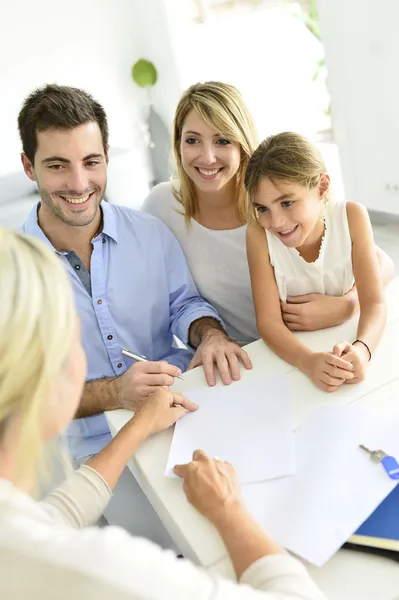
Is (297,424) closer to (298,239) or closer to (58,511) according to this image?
(58,511)

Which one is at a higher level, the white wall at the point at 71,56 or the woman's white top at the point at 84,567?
the white wall at the point at 71,56

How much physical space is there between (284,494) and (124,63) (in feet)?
14.4

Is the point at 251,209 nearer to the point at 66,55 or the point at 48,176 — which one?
the point at 48,176

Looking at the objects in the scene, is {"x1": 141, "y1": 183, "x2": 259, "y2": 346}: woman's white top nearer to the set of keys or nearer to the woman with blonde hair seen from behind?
the woman with blonde hair seen from behind

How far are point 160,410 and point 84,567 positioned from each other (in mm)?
514

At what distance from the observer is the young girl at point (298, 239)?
1348mm

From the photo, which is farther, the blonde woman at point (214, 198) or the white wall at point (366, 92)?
the white wall at point (366, 92)

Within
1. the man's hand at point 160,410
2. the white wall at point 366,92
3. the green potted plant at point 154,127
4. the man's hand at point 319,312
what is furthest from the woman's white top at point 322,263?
the green potted plant at point 154,127

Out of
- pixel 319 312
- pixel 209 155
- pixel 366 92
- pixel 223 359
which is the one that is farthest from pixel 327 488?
pixel 366 92

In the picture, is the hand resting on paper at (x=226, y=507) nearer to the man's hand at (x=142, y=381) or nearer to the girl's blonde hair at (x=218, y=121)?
the man's hand at (x=142, y=381)

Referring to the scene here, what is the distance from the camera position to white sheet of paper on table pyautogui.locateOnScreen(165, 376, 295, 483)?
0.94m

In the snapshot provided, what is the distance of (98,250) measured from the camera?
156cm

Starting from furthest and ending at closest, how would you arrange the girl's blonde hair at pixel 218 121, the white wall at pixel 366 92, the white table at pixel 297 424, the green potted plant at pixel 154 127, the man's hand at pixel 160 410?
the green potted plant at pixel 154 127, the white wall at pixel 366 92, the girl's blonde hair at pixel 218 121, the man's hand at pixel 160 410, the white table at pixel 297 424

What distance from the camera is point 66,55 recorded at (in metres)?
4.39
